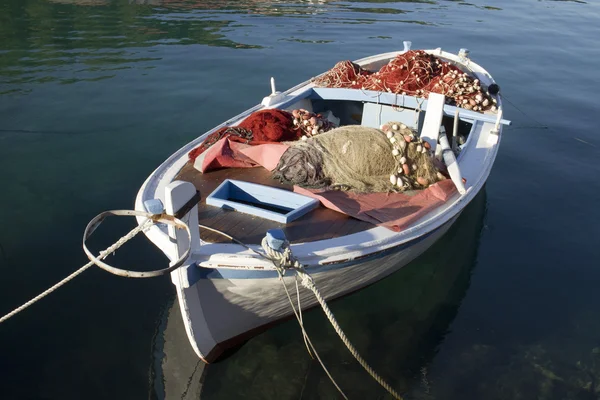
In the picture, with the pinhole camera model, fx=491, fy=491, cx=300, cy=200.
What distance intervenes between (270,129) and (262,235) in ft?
7.75

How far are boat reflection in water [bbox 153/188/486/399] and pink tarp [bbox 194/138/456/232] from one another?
4.81ft

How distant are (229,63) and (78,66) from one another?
A: 4.86 m

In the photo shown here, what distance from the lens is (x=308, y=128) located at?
7660 millimetres

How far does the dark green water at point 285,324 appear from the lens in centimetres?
589

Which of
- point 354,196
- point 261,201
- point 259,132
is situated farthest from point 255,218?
point 259,132

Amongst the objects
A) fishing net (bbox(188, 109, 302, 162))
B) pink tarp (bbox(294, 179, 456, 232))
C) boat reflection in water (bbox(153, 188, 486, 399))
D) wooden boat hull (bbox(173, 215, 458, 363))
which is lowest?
boat reflection in water (bbox(153, 188, 486, 399))

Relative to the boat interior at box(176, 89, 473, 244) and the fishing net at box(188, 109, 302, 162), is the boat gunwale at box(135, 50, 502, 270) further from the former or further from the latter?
the fishing net at box(188, 109, 302, 162)

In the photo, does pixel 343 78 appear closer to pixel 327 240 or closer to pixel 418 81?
pixel 418 81

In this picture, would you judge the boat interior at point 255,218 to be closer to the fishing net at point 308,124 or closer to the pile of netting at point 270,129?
the pile of netting at point 270,129

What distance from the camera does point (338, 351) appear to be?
6188mm

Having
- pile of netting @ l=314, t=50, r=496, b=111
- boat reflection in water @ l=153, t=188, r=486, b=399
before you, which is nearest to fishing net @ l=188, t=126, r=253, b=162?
boat reflection in water @ l=153, t=188, r=486, b=399

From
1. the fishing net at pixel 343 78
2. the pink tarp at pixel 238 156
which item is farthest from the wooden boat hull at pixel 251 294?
the fishing net at pixel 343 78

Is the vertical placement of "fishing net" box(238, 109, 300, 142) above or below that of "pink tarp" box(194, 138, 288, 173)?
above

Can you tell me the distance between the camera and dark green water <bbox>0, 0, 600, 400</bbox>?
19.3 ft
